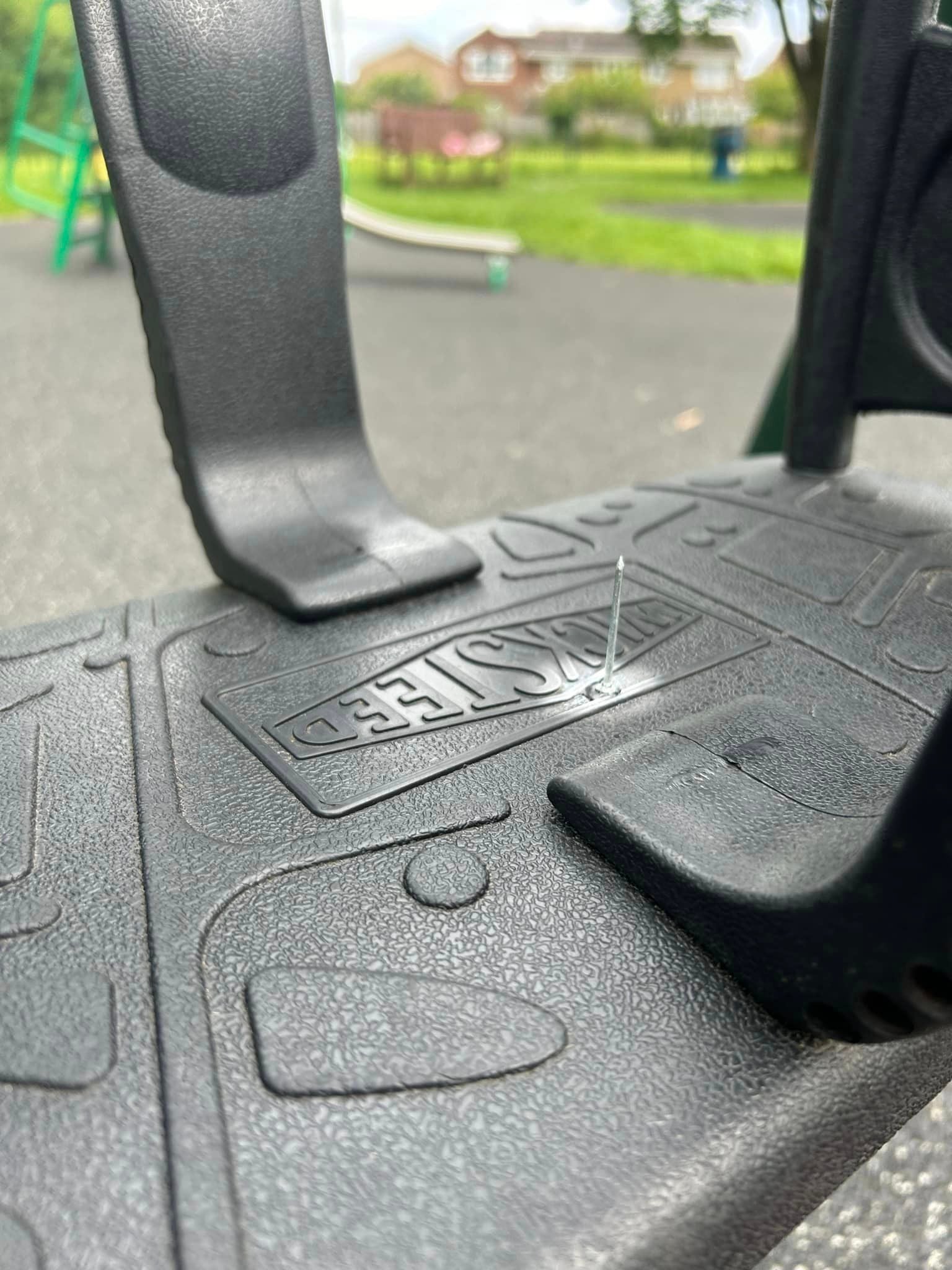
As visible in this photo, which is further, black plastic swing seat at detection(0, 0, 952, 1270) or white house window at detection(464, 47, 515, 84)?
white house window at detection(464, 47, 515, 84)

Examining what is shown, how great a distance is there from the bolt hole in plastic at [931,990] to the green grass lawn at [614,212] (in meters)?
3.26

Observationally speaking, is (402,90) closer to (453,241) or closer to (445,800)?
(453,241)

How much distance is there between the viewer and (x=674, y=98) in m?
24.4

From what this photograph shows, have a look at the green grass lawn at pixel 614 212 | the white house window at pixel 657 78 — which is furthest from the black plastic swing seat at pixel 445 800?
the white house window at pixel 657 78

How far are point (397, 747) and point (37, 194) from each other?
5.42 m

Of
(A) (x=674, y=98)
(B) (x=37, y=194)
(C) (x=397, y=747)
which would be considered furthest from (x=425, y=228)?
(A) (x=674, y=98)

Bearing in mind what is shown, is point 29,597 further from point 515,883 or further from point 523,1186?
point 523,1186

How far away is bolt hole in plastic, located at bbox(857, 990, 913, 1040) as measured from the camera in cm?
32

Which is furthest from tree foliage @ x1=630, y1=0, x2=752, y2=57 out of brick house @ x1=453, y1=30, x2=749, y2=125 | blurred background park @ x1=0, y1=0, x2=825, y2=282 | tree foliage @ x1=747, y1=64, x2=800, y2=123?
brick house @ x1=453, y1=30, x2=749, y2=125

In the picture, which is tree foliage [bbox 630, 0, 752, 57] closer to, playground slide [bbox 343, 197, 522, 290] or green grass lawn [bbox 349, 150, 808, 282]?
green grass lawn [bbox 349, 150, 808, 282]

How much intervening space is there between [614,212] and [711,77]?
77.3ft

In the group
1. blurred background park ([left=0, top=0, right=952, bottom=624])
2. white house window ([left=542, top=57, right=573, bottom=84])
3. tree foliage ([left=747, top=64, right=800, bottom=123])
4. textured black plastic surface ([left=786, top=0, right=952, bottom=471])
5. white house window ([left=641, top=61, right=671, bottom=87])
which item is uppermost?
white house window ([left=542, top=57, right=573, bottom=84])

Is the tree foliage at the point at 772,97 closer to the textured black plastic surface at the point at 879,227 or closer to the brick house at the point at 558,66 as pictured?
the brick house at the point at 558,66

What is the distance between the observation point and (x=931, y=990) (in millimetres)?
304
